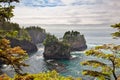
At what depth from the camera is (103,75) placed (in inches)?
1097

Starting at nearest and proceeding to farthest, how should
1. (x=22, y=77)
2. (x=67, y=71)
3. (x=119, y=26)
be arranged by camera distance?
(x=22, y=77), (x=119, y=26), (x=67, y=71)

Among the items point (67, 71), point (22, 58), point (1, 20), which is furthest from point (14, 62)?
point (67, 71)

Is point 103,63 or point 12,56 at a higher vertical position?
point 12,56

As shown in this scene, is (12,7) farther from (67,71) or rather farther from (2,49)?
(67,71)

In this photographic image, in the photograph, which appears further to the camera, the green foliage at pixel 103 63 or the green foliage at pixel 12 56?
the green foliage at pixel 103 63

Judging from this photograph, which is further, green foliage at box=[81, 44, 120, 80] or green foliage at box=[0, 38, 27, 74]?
green foliage at box=[81, 44, 120, 80]

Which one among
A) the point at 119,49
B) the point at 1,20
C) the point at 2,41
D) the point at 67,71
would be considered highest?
the point at 1,20

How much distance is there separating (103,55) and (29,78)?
884cm

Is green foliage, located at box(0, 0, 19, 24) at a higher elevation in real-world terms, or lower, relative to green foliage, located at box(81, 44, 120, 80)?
higher

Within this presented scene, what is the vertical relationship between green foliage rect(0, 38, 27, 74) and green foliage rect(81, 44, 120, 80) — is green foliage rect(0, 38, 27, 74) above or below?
above

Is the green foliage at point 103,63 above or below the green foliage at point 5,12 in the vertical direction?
below

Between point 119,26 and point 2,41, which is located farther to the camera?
point 119,26

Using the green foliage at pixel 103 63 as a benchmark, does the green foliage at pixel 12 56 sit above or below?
Result: above

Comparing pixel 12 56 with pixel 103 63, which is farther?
pixel 103 63
